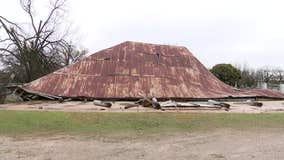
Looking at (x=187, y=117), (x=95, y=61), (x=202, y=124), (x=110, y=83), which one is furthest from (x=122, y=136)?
(x=95, y=61)

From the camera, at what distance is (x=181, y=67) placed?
31109 millimetres

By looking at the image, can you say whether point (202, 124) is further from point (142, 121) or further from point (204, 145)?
point (204, 145)

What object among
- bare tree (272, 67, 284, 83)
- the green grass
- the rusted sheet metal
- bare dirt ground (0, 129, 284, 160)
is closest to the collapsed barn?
the rusted sheet metal

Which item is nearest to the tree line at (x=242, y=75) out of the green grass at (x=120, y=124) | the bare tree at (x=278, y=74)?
the bare tree at (x=278, y=74)

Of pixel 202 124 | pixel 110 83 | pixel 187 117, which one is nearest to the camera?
pixel 202 124

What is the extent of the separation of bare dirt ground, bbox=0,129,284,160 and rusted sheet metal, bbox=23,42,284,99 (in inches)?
607

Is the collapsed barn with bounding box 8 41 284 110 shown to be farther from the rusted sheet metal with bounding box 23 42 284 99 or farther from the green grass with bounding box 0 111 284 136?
the green grass with bounding box 0 111 284 136

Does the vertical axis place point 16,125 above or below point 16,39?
below

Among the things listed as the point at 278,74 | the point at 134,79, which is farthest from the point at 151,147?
the point at 278,74

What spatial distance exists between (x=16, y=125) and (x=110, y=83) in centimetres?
1477

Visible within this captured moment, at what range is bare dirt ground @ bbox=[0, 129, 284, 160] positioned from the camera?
8.23 m

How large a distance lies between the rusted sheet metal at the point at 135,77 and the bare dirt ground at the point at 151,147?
15.4 metres

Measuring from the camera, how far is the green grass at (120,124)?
12.0 m

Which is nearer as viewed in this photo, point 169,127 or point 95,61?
point 169,127
